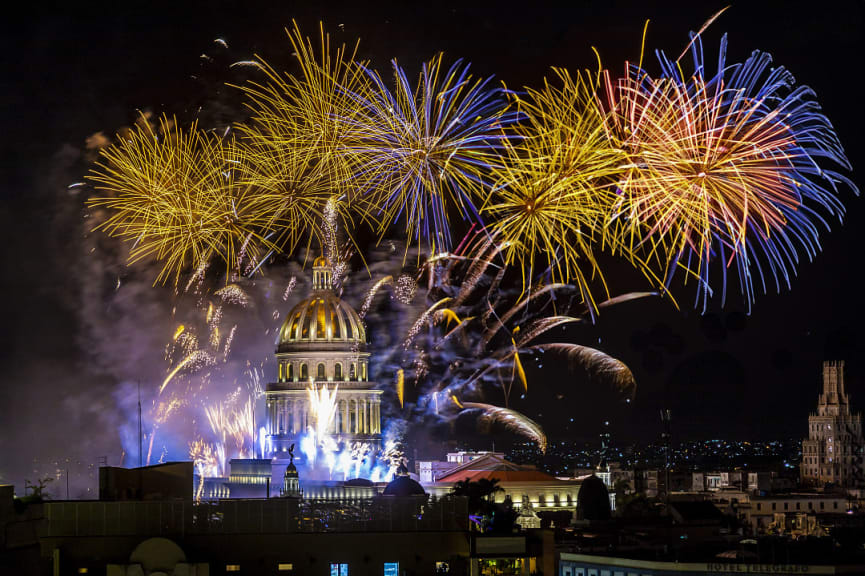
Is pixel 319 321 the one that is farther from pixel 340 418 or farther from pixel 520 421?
pixel 520 421

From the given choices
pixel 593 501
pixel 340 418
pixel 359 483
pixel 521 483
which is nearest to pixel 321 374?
pixel 340 418

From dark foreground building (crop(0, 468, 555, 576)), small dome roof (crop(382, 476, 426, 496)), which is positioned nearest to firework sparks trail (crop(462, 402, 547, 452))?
small dome roof (crop(382, 476, 426, 496))

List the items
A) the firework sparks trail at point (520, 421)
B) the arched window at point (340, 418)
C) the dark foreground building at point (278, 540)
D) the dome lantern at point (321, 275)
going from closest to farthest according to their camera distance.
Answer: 1. the dark foreground building at point (278, 540)
2. the firework sparks trail at point (520, 421)
3. the dome lantern at point (321, 275)
4. the arched window at point (340, 418)

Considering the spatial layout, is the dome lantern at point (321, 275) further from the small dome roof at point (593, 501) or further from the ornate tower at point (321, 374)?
the small dome roof at point (593, 501)

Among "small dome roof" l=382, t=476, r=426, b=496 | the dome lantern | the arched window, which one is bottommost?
"small dome roof" l=382, t=476, r=426, b=496

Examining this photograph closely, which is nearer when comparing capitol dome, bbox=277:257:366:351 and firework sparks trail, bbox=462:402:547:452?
firework sparks trail, bbox=462:402:547:452

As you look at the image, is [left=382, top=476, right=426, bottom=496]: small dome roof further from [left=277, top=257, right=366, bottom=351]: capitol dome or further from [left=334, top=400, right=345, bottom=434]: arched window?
[left=277, top=257, right=366, bottom=351]: capitol dome

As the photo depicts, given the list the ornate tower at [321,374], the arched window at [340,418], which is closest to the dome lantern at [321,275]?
the ornate tower at [321,374]
